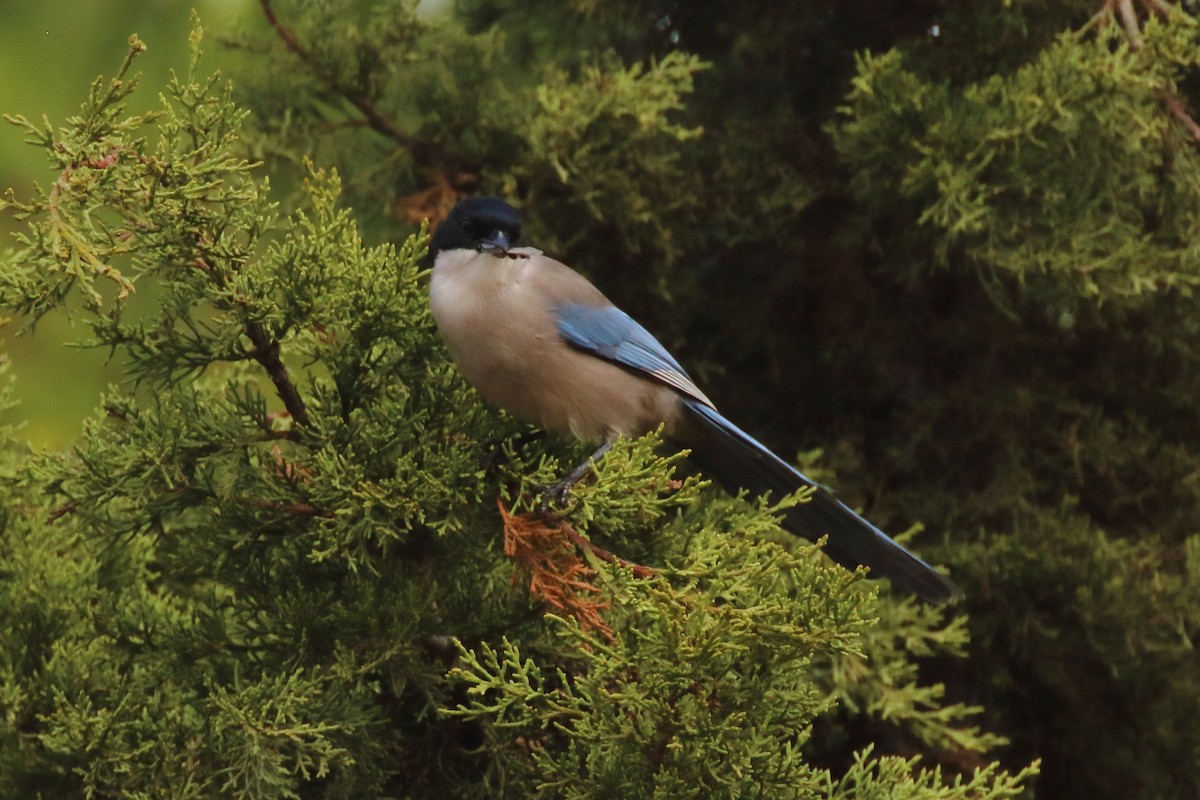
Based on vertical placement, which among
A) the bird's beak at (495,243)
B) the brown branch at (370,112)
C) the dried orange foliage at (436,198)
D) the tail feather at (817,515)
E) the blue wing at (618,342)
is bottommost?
the tail feather at (817,515)

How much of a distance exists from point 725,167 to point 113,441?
197 centimetres

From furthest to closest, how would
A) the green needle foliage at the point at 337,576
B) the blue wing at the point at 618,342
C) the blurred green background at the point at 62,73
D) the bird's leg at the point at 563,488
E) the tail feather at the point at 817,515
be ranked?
the blurred green background at the point at 62,73 → the blue wing at the point at 618,342 → the tail feather at the point at 817,515 → the bird's leg at the point at 563,488 → the green needle foliage at the point at 337,576

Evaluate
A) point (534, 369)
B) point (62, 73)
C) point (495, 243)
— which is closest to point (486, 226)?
point (495, 243)

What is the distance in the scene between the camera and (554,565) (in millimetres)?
2664

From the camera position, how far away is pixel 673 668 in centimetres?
226

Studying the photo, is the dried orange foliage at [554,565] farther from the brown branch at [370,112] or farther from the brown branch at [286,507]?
the brown branch at [370,112]

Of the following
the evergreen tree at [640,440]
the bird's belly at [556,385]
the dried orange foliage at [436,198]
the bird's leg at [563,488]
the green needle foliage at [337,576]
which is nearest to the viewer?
the green needle foliage at [337,576]

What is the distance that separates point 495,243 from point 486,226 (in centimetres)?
5

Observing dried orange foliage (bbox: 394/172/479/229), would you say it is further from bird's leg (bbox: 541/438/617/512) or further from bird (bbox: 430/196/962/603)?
bird's leg (bbox: 541/438/617/512)

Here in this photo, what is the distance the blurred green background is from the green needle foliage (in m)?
1.91

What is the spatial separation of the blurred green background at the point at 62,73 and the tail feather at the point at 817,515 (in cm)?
269

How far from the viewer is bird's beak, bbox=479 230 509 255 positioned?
316cm

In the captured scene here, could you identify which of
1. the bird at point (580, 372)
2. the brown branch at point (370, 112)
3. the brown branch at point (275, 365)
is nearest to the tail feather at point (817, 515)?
the bird at point (580, 372)

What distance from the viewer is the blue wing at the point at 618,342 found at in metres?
3.21
